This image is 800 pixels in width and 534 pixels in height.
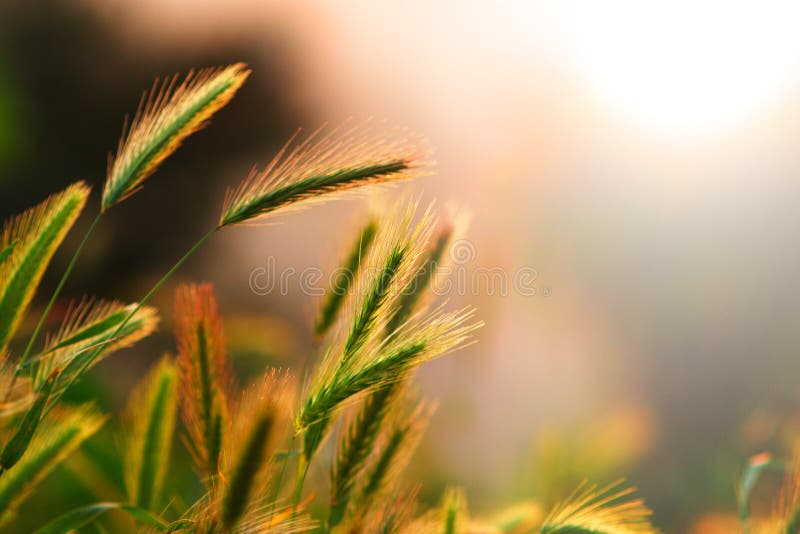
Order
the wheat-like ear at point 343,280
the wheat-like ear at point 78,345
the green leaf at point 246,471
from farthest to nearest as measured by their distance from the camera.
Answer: the wheat-like ear at point 343,280 → the wheat-like ear at point 78,345 → the green leaf at point 246,471

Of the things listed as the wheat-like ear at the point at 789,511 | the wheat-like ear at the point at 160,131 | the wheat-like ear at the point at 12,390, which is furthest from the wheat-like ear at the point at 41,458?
the wheat-like ear at the point at 789,511

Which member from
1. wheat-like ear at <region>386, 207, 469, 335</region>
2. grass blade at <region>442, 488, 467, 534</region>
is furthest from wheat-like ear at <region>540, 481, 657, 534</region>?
wheat-like ear at <region>386, 207, 469, 335</region>

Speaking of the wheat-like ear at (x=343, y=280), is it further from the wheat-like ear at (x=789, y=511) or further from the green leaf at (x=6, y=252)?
the wheat-like ear at (x=789, y=511)

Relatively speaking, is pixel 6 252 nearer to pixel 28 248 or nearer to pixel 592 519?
pixel 28 248

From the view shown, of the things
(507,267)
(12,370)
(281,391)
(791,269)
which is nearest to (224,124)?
(507,267)

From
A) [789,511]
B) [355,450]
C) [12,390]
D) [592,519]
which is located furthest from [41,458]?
[789,511]

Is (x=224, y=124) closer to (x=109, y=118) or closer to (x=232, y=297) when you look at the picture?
(x=109, y=118)
